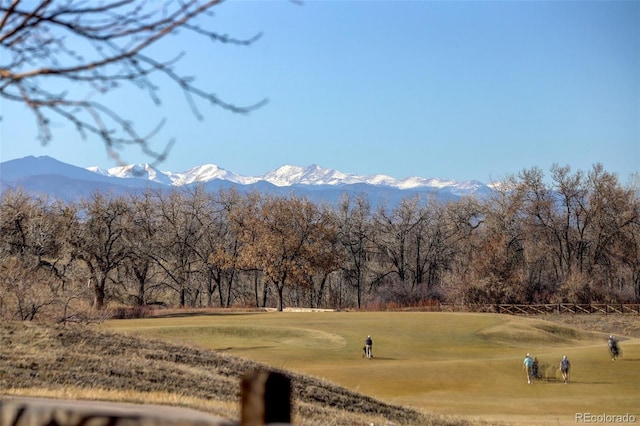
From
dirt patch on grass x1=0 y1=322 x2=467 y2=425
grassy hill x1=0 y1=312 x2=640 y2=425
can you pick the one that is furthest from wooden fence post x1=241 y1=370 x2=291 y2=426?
grassy hill x1=0 y1=312 x2=640 y2=425

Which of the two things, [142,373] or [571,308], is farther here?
[571,308]

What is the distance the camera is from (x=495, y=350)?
4416 cm

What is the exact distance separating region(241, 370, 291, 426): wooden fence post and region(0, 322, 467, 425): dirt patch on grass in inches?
454

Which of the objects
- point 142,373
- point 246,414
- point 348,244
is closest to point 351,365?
point 142,373

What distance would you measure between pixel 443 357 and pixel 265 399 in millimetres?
39749

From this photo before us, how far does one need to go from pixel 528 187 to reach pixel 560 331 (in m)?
31.4

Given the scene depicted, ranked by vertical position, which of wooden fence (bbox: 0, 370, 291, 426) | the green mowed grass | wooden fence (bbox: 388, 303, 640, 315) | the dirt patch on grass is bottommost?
the green mowed grass

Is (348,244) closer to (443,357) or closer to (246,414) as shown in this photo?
(443,357)

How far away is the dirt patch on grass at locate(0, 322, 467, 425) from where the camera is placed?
17.0 m

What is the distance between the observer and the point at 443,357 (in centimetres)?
4081

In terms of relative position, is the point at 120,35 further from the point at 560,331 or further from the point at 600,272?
the point at 600,272

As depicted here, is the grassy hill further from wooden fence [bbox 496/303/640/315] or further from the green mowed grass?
wooden fence [bbox 496/303/640/315]

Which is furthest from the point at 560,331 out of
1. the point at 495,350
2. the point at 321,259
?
the point at 321,259

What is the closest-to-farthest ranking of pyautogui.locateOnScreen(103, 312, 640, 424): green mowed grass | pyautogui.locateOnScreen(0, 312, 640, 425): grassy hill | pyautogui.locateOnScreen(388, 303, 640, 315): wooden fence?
pyautogui.locateOnScreen(0, 312, 640, 425): grassy hill < pyautogui.locateOnScreen(103, 312, 640, 424): green mowed grass < pyautogui.locateOnScreen(388, 303, 640, 315): wooden fence
